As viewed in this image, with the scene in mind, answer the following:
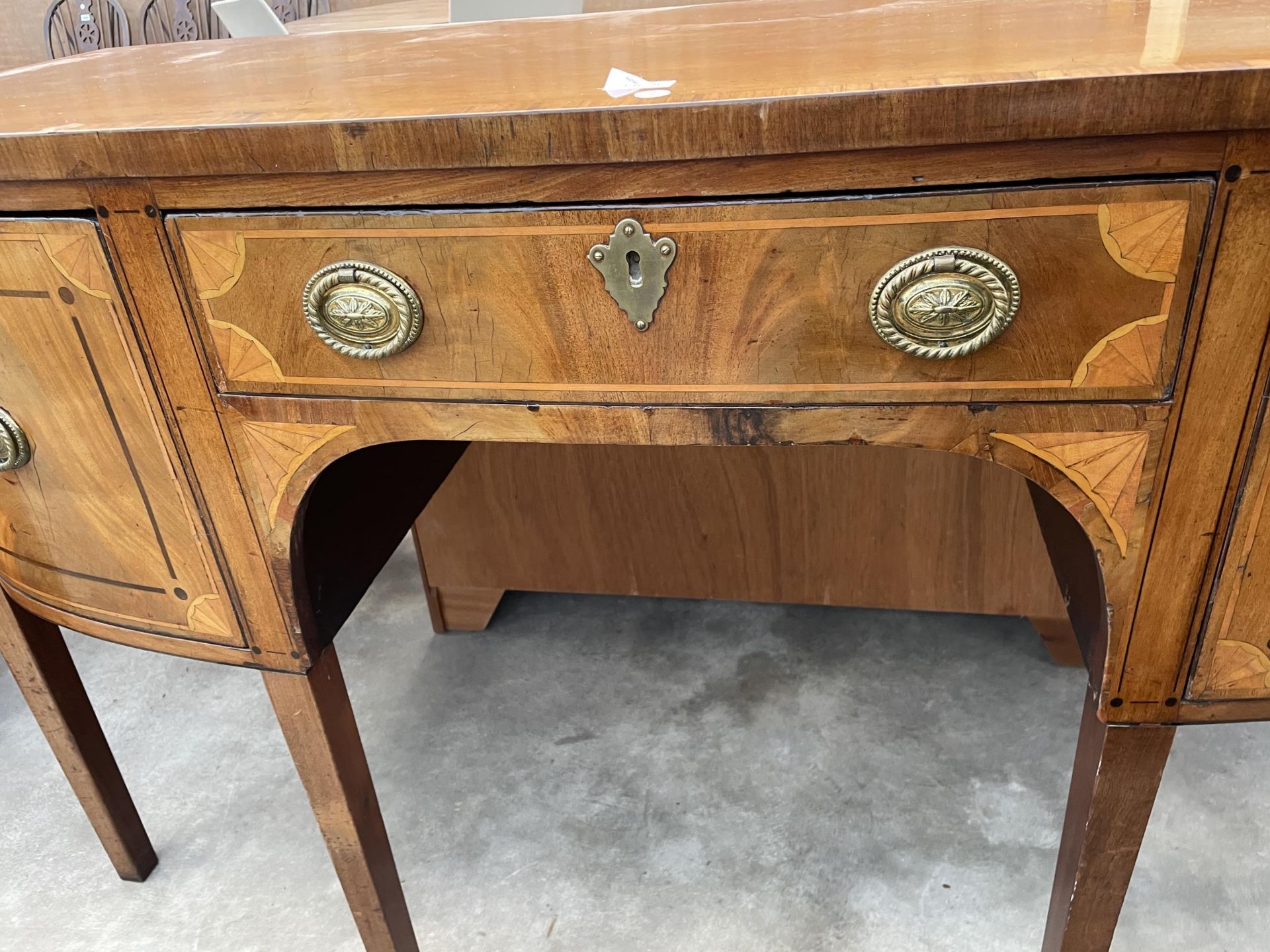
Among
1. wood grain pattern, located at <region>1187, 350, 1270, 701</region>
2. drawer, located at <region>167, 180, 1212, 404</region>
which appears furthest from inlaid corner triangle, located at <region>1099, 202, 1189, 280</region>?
wood grain pattern, located at <region>1187, 350, 1270, 701</region>

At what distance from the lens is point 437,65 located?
71 centimetres

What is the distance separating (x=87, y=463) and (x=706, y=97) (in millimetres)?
504

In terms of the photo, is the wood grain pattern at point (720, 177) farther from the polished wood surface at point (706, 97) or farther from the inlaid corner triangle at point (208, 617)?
the inlaid corner triangle at point (208, 617)

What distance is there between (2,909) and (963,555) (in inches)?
46.8

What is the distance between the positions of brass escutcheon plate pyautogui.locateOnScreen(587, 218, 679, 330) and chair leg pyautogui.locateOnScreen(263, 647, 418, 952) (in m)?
0.40

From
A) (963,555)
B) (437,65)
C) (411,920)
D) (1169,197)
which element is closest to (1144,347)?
(1169,197)

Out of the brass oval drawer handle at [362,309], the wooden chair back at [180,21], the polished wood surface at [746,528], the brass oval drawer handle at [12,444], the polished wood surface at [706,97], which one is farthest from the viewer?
the wooden chair back at [180,21]

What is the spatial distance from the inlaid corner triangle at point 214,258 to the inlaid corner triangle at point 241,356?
0.08 feet

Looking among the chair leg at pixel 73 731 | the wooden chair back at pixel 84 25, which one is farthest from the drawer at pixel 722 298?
the wooden chair back at pixel 84 25

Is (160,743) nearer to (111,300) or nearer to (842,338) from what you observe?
(111,300)

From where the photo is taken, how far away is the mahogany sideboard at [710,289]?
479 millimetres

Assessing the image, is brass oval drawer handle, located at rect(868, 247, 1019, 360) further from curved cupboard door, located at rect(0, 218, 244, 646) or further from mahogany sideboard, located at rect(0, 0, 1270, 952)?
curved cupboard door, located at rect(0, 218, 244, 646)

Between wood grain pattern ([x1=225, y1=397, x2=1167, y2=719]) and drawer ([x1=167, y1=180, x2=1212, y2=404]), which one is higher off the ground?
drawer ([x1=167, y1=180, x2=1212, y2=404])

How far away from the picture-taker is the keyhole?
1.75 ft
